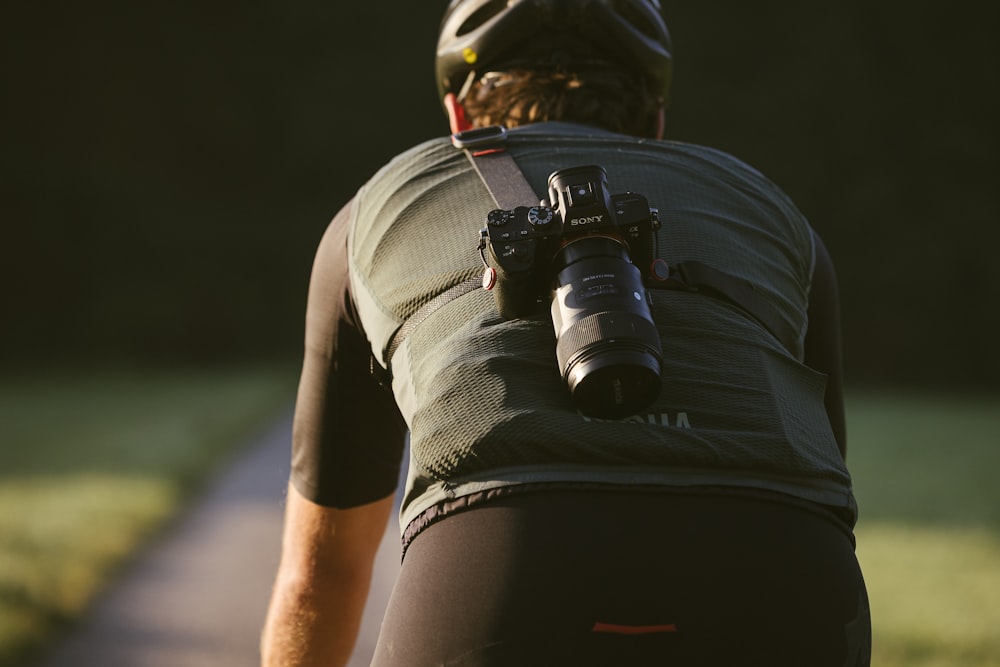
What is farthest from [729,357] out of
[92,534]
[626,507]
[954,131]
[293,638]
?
[954,131]

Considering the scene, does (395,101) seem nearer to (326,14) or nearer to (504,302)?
(326,14)

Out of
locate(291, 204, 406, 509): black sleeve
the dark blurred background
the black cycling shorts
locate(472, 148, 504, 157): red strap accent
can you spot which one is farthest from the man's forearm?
the dark blurred background

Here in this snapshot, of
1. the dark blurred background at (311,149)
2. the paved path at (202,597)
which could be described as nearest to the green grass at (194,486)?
the paved path at (202,597)

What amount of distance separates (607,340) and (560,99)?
67 cm

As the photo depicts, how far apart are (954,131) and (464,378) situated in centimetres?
1075

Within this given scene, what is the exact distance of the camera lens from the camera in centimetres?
94

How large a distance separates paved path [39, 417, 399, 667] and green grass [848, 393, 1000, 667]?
168 centimetres

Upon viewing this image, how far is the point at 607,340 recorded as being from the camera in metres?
0.94

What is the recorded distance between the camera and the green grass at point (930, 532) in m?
3.25

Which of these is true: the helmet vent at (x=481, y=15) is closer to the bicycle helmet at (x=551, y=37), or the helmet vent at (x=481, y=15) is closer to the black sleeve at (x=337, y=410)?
the bicycle helmet at (x=551, y=37)

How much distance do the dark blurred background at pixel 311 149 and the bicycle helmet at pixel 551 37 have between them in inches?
363

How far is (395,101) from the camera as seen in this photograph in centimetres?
1158

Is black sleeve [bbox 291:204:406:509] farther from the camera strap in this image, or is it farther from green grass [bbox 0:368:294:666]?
green grass [bbox 0:368:294:666]

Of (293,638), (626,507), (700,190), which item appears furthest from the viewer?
(293,638)
